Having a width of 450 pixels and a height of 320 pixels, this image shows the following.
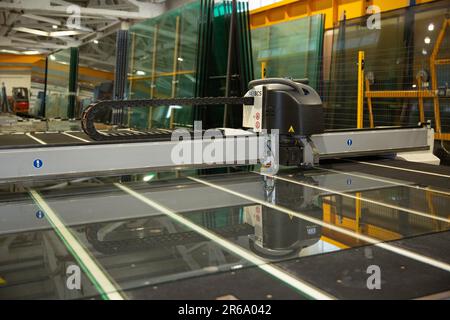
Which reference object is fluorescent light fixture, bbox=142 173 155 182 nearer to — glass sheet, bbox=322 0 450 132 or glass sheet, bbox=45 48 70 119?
glass sheet, bbox=322 0 450 132

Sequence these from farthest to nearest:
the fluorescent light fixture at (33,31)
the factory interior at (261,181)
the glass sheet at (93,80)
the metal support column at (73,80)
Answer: the fluorescent light fixture at (33,31)
the metal support column at (73,80)
the glass sheet at (93,80)
the factory interior at (261,181)

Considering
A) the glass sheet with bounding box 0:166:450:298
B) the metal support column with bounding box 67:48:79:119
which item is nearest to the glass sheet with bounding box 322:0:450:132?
the glass sheet with bounding box 0:166:450:298

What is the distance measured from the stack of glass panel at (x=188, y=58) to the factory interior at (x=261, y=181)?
31 mm

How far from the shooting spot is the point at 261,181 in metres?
3.12

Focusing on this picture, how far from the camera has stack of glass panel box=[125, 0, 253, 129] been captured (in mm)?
6590

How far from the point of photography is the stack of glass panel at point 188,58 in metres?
6.59

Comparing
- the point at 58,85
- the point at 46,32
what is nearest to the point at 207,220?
the point at 58,85

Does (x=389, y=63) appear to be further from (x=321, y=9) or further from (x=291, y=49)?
(x=321, y=9)

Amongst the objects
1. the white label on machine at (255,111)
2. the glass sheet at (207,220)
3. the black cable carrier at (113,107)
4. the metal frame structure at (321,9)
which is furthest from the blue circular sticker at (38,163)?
the metal frame structure at (321,9)

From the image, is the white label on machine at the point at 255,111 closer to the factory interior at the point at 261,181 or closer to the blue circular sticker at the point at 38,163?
the factory interior at the point at 261,181

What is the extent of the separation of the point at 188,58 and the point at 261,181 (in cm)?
455
